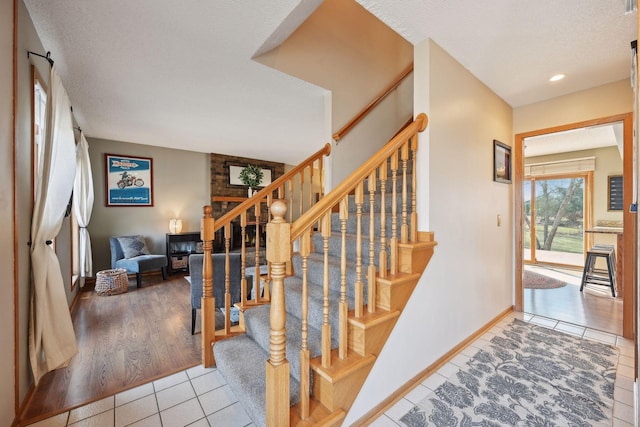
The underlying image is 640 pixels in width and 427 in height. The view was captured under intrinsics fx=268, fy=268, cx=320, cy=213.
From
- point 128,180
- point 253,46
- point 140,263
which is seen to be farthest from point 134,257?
point 253,46

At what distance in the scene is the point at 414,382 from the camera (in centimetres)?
187

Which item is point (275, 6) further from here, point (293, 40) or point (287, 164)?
point (287, 164)

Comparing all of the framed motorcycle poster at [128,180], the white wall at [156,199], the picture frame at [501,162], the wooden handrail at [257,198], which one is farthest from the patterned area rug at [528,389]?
the framed motorcycle poster at [128,180]

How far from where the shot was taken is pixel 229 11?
5.65ft

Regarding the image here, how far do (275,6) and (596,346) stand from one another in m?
3.75

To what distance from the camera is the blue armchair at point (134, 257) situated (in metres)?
4.28

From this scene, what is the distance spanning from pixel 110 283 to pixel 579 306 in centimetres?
626

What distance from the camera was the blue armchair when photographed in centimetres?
428

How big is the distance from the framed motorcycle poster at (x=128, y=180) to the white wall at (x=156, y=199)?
0.24 ft

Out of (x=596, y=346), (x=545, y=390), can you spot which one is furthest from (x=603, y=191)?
(x=545, y=390)

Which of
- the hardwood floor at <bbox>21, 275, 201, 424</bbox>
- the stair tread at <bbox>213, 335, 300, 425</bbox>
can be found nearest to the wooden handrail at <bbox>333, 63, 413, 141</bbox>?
the stair tread at <bbox>213, 335, 300, 425</bbox>

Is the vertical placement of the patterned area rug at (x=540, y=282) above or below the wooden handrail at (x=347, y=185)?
below

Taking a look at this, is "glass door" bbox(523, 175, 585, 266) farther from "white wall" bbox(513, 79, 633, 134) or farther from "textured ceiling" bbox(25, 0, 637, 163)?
"textured ceiling" bbox(25, 0, 637, 163)

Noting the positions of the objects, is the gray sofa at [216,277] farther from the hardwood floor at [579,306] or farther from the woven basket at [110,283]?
the hardwood floor at [579,306]
